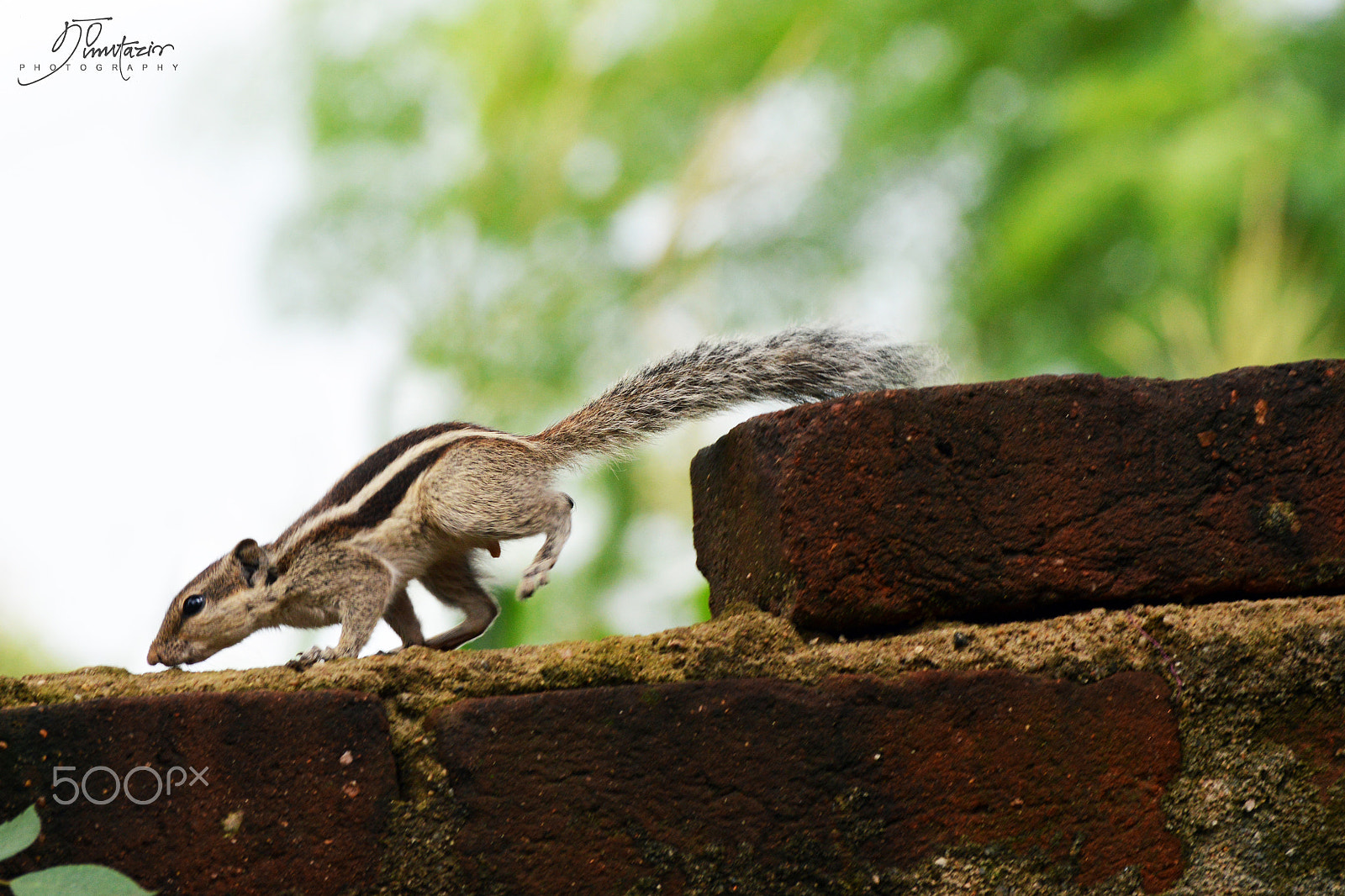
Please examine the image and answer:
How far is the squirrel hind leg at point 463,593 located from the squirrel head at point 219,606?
0.35m

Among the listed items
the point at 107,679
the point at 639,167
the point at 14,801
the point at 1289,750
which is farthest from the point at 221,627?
the point at 639,167

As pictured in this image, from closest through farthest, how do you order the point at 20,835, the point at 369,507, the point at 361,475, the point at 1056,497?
the point at 20,835 < the point at 1056,497 < the point at 369,507 < the point at 361,475

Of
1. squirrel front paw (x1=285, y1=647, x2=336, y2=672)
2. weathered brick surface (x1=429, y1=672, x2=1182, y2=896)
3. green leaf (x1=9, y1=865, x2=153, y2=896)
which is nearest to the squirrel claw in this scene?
squirrel front paw (x1=285, y1=647, x2=336, y2=672)

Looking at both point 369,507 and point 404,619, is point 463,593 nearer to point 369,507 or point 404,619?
point 404,619

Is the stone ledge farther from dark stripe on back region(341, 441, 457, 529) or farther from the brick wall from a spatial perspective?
dark stripe on back region(341, 441, 457, 529)

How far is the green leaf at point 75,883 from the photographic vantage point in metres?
1.29

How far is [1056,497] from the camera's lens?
1.86 metres

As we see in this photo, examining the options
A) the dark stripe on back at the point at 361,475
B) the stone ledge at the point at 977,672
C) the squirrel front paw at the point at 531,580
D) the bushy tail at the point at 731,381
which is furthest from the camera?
the dark stripe on back at the point at 361,475

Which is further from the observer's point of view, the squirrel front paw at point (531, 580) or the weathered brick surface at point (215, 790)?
the squirrel front paw at point (531, 580)

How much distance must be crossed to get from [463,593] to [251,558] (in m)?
0.47

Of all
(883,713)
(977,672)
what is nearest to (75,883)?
(883,713)

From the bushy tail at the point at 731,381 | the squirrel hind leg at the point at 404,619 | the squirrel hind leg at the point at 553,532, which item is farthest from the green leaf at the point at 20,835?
the bushy tail at the point at 731,381

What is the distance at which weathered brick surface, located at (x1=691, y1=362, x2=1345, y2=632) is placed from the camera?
1.85 m

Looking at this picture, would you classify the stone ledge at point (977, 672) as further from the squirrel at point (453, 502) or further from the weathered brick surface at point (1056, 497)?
the squirrel at point (453, 502)
